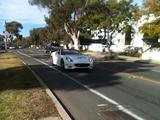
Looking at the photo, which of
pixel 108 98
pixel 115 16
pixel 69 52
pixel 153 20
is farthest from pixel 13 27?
pixel 108 98

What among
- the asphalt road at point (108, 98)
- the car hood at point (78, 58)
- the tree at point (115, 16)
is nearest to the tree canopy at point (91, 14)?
the tree at point (115, 16)

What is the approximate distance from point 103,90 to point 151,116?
480cm

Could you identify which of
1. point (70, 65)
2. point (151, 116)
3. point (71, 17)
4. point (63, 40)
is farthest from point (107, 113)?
point (63, 40)

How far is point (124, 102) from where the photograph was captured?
1163 centimetres

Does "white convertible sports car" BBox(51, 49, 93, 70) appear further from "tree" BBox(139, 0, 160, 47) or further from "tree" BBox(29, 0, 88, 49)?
"tree" BBox(29, 0, 88, 49)

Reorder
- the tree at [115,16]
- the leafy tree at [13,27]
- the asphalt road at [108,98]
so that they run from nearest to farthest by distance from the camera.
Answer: the asphalt road at [108,98]
the tree at [115,16]
the leafy tree at [13,27]

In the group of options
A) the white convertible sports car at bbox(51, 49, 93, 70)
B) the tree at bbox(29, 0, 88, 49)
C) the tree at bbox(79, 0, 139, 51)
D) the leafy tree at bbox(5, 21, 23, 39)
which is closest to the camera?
the white convertible sports car at bbox(51, 49, 93, 70)

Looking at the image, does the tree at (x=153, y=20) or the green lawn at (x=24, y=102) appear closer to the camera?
the green lawn at (x=24, y=102)

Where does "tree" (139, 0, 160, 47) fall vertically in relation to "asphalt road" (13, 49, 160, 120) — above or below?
above

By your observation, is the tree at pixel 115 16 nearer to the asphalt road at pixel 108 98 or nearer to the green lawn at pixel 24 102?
the asphalt road at pixel 108 98

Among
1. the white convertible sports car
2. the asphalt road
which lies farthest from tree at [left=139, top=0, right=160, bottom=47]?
the asphalt road

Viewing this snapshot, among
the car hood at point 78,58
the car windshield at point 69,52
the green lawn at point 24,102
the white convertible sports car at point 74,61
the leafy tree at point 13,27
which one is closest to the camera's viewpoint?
the green lawn at point 24,102

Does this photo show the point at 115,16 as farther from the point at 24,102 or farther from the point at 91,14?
the point at 24,102

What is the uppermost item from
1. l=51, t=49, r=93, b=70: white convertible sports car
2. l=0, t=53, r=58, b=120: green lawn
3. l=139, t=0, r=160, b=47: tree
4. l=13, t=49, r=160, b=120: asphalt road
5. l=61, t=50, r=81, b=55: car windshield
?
l=139, t=0, r=160, b=47: tree
